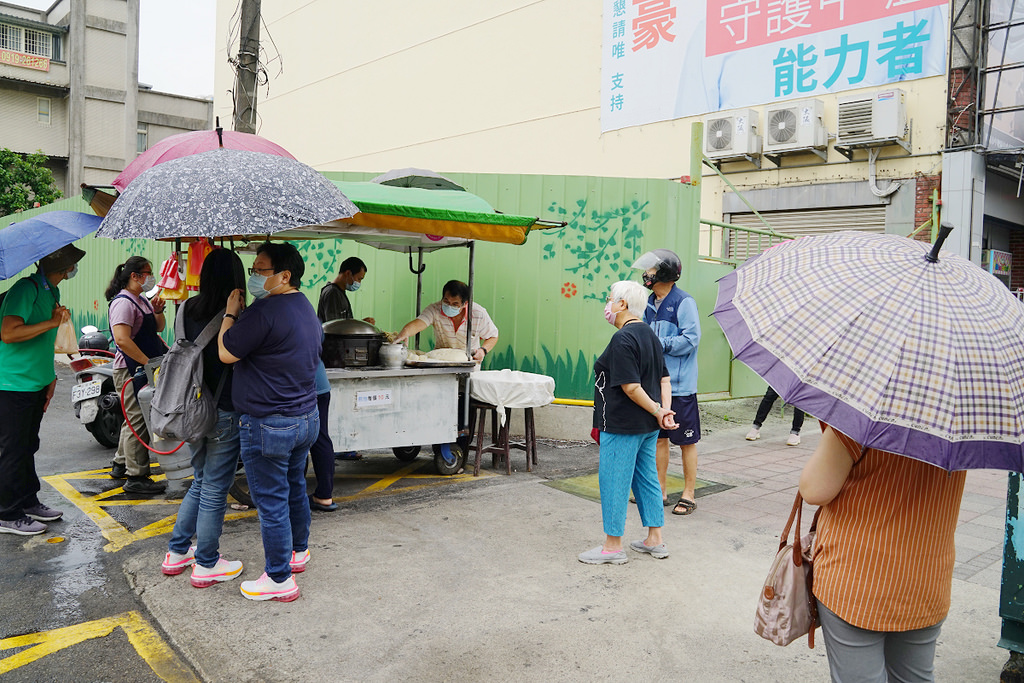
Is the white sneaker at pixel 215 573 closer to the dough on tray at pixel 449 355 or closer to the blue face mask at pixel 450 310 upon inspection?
the dough on tray at pixel 449 355

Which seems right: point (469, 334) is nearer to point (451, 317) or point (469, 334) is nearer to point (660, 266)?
point (451, 317)

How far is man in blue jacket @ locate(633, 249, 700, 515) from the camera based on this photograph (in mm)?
5578

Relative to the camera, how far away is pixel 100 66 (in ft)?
107

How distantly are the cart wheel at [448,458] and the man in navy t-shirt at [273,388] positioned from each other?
9.10 ft

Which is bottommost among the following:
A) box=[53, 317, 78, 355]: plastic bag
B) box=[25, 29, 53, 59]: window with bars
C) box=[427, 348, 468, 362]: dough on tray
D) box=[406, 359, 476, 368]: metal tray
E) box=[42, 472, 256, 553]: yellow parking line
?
box=[42, 472, 256, 553]: yellow parking line

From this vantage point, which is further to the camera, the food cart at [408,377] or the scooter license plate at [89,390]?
the scooter license plate at [89,390]

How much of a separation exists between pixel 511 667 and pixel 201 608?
164 centimetres

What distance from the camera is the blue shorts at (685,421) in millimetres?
5629

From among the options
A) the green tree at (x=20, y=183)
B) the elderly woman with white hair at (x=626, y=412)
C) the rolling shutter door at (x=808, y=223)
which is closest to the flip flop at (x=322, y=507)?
the elderly woman with white hair at (x=626, y=412)

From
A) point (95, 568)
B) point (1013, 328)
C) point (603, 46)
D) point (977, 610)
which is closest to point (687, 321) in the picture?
point (977, 610)

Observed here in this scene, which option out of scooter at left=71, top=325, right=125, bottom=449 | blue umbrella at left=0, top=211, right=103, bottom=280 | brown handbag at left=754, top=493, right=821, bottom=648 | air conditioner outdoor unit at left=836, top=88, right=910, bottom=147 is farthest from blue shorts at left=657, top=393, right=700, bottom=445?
air conditioner outdoor unit at left=836, top=88, right=910, bottom=147

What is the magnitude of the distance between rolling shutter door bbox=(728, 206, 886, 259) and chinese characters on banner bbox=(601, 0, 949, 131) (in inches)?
74.4

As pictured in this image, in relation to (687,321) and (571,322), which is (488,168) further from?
(687,321)

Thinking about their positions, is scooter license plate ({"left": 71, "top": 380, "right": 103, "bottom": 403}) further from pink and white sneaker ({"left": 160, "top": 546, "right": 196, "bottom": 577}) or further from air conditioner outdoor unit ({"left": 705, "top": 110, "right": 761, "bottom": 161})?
air conditioner outdoor unit ({"left": 705, "top": 110, "right": 761, "bottom": 161})
